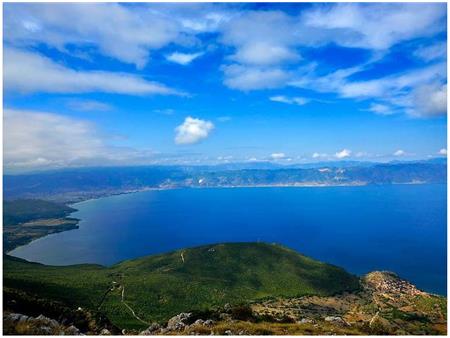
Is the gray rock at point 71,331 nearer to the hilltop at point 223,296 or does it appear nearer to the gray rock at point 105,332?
the hilltop at point 223,296

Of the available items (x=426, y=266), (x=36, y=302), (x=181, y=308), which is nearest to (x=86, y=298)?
(x=181, y=308)

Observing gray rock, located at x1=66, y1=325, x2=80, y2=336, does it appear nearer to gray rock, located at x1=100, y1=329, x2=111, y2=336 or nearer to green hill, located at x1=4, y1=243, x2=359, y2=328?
gray rock, located at x1=100, y1=329, x2=111, y2=336

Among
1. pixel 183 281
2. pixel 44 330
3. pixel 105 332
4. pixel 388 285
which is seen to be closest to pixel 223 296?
pixel 183 281

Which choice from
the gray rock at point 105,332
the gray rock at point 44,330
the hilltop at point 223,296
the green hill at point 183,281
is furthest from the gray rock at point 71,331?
the green hill at point 183,281

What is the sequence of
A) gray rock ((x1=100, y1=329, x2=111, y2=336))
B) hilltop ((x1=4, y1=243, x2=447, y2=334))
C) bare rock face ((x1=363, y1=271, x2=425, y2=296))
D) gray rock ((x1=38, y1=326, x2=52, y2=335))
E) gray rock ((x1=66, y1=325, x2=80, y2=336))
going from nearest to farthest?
gray rock ((x1=38, y1=326, x2=52, y2=335))
gray rock ((x1=66, y1=325, x2=80, y2=336))
gray rock ((x1=100, y1=329, x2=111, y2=336))
hilltop ((x1=4, y1=243, x2=447, y2=334))
bare rock face ((x1=363, y1=271, x2=425, y2=296))

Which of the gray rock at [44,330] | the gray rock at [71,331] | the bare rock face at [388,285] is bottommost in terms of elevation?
the bare rock face at [388,285]

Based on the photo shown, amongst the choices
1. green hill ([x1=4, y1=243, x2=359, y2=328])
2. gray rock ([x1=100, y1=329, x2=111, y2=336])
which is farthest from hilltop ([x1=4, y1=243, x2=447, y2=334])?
gray rock ([x1=100, y1=329, x2=111, y2=336])
